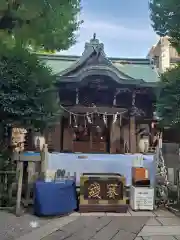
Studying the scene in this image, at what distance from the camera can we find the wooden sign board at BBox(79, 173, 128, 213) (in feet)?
21.9

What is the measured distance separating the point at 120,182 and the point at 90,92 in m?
6.40

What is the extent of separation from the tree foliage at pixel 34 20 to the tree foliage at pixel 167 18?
2.39 metres

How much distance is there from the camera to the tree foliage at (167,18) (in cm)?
729

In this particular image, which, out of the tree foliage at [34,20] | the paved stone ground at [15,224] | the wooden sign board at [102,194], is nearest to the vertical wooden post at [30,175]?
the paved stone ground at [15,224]

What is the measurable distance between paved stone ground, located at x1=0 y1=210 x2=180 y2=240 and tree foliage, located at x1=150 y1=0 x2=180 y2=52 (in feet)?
16.7

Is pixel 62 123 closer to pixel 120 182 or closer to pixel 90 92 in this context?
pixel 90 92

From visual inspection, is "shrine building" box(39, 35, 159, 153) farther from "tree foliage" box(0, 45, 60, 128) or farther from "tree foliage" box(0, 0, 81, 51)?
"tree foliage" box(0, 45, 60, 128)

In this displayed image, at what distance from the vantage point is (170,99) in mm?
8172

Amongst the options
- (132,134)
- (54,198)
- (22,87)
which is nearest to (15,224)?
(54,198)

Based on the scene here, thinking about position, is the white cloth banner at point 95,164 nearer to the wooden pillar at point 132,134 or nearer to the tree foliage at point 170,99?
the tree foliage at point 170,99

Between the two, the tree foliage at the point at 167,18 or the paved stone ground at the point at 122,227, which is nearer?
the paved stone ground at the point at 122,227

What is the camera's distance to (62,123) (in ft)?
41.7

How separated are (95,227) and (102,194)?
134 centimetres

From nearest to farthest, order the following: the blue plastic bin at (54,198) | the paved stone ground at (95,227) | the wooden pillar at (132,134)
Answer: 1. the paved stone ground at (95,227)
2. the blue plastic bin at (54,198)
3. the wooden pillar at (132,134)
